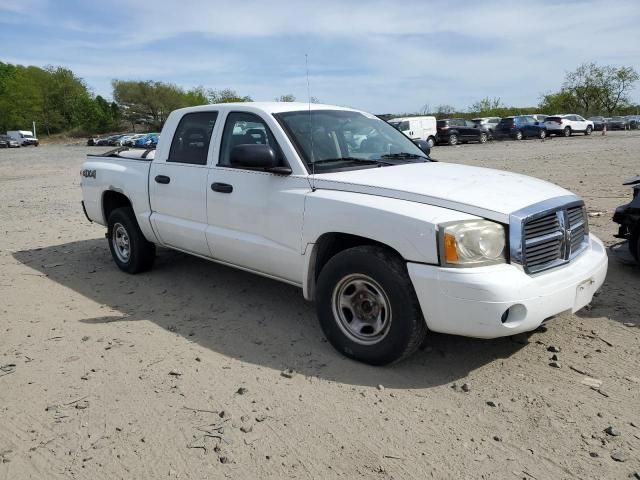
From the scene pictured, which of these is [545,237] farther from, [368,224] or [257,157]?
[257,157]

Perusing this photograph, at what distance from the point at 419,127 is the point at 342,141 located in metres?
28.6

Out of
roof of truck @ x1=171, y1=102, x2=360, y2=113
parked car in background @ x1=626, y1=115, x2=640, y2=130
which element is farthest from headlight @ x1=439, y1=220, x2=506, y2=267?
parked car in background @ x1=626, y1=115, x2=640, y2=130

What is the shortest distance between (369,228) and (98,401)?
→ 2.04 meters

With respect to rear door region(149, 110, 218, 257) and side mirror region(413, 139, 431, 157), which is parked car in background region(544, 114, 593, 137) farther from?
rear door region(149, 110, 218, 257)

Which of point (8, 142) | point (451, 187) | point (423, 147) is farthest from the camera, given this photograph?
point (8, 142)

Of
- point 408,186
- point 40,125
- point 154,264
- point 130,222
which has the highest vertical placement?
point 40,125

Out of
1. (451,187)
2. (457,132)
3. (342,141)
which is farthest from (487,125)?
(451,187)

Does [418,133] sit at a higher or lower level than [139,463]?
higher

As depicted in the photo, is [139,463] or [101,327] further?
[101,327]

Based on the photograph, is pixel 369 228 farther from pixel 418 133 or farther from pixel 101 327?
pixel 418 133

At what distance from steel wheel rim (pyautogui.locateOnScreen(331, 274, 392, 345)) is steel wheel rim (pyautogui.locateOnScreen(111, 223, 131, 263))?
3.30 m

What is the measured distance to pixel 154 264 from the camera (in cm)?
645

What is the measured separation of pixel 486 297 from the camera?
3.17 metres

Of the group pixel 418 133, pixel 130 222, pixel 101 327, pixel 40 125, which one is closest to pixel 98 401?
pixel 101 327
